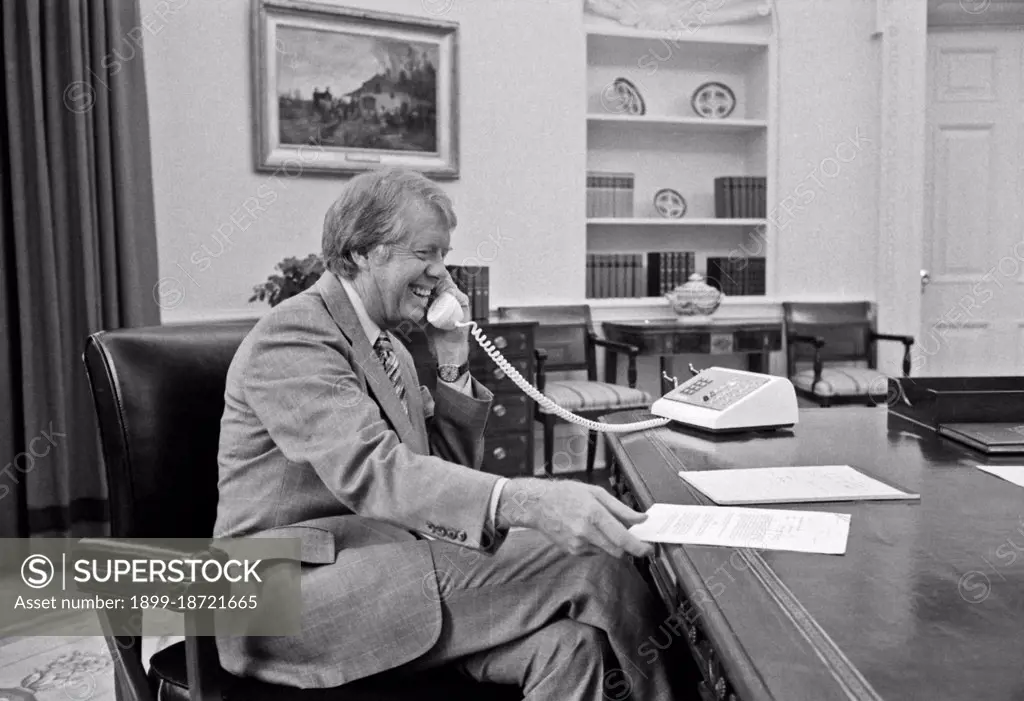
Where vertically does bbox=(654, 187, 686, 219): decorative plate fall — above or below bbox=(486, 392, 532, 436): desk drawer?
above

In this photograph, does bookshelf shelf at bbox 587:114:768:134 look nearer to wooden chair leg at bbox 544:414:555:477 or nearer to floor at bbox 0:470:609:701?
wooden chair leg at bbox 544:414:555:477

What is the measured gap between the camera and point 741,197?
514 cm

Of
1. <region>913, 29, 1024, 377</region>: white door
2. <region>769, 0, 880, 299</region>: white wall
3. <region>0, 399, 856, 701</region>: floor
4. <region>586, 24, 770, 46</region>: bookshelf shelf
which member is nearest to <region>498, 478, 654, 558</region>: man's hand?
<region>0, 399, 856, 701</region>: floor

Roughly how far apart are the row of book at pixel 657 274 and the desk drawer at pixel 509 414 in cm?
101

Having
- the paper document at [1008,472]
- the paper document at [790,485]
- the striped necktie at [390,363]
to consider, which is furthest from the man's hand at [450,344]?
the paper document at [1008,472]

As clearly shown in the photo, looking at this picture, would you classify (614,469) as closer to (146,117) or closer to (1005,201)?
(146,117)

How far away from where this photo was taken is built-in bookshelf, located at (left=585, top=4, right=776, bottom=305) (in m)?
5.01

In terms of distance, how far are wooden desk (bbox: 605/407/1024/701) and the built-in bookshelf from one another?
3.55 metres

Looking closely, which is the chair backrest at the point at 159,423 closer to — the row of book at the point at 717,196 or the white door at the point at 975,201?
the row of book at the point at 717,196

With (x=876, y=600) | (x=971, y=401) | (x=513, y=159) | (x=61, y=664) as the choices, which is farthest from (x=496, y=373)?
(x=876, y=600)

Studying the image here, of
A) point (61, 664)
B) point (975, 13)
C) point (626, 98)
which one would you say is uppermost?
point (975, 13)

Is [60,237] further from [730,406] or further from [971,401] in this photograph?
[971,401]

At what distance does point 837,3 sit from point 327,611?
16.9 ft

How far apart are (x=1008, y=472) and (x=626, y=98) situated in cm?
396
